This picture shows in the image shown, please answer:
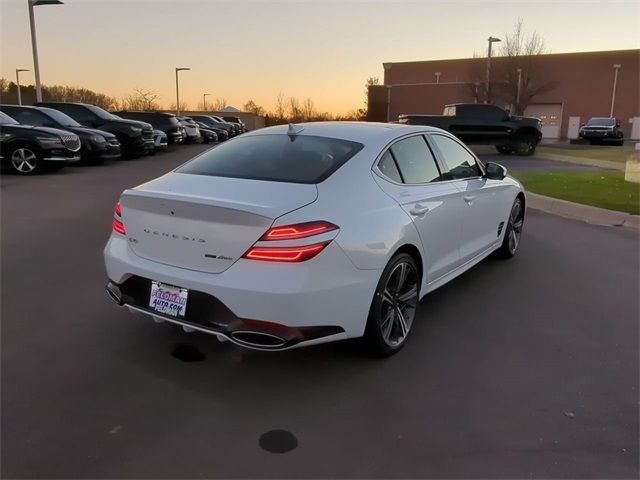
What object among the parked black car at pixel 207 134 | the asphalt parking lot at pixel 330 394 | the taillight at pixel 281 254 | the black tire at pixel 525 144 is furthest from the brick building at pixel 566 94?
the taillight at pixel 281 254

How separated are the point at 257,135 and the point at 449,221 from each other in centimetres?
174

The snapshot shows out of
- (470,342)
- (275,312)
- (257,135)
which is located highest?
(257,135)

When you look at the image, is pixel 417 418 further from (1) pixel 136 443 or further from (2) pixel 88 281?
(2) pixel 88 281

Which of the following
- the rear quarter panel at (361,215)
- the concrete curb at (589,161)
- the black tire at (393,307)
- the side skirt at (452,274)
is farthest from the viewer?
the concrete curb at (589,161)

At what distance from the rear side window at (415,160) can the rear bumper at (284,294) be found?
1089mm

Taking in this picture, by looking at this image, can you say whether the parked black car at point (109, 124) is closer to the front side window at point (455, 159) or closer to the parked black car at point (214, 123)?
the front side window at point (455, 159)

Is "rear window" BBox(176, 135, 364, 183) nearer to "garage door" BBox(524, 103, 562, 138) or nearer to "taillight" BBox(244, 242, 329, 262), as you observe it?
"taillight" BBox(244, 242, 329, 262)

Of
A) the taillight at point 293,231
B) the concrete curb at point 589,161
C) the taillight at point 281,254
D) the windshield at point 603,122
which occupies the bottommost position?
the concrete curb at point 589,161

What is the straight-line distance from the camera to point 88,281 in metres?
5.21

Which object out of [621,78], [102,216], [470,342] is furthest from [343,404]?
[621,78]

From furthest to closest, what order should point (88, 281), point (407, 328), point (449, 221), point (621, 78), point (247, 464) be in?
point (621, 78) < point (88, 281) < point (449, 221) < point (407, 328) < point (247, 464)

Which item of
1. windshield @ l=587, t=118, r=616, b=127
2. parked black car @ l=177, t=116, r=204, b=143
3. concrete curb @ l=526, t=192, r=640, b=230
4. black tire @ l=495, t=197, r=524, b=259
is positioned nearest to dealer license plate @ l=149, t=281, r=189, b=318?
black tire @ l=495, t=197, r=524, b=259

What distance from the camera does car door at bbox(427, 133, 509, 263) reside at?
4.84 meters

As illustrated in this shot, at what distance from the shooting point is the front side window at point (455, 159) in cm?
486
